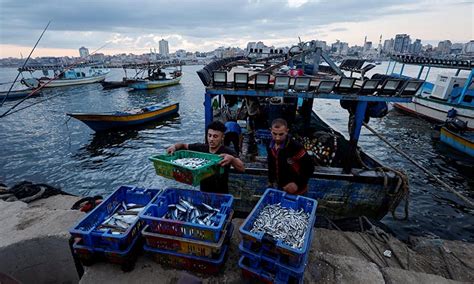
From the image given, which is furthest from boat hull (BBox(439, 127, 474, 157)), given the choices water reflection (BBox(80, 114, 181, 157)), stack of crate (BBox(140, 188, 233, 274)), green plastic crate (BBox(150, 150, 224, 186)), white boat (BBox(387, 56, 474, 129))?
water reflection (BBox(80, 114, 181, 157))

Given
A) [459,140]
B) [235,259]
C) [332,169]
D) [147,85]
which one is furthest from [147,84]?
[235,259]

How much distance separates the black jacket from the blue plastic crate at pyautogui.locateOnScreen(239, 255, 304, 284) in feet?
5.79

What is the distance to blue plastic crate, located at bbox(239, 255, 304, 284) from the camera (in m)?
2.76

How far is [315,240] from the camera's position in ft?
Result: 14.5

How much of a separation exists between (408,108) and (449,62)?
301 inches

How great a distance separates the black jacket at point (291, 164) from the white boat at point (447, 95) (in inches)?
786

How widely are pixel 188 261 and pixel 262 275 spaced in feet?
3.14

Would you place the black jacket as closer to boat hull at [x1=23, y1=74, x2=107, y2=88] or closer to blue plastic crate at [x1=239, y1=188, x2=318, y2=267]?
blue plastic crate at [x1=239, y1=188, x2=318, y2=267]

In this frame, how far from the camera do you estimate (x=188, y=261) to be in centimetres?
307

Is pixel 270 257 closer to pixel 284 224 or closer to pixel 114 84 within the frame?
pixel 284 224

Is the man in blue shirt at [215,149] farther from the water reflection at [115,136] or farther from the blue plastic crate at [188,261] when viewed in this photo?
the water reflection at [115,136]

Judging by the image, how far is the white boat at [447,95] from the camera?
59.4ft

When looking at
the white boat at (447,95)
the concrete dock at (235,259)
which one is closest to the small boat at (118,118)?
the concrete dock at (235,259)

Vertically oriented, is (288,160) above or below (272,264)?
above
